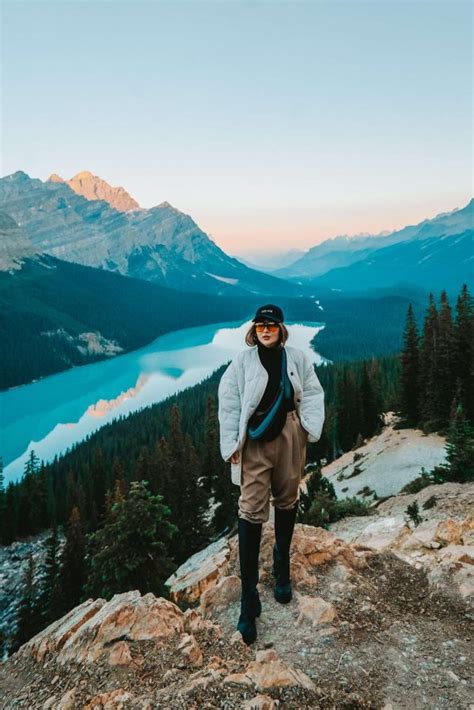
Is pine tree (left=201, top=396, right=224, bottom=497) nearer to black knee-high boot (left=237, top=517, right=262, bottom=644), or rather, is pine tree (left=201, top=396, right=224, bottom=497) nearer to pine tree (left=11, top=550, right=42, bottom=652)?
pine tree (left=11, top=550, right=42, bottom=652)

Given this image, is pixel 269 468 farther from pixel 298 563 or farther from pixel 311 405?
pixel 298 563

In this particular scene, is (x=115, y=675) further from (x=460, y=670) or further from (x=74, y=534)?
(x=74, y=534)

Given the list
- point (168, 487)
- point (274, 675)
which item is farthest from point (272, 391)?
point (168, 487)

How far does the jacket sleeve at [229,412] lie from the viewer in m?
3.92

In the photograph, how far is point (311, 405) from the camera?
4.13 m

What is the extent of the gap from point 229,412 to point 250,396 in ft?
0.90

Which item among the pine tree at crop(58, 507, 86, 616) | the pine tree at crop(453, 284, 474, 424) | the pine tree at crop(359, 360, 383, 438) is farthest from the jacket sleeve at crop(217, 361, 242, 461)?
the pine tree at crop(359, 360, 383, 438)

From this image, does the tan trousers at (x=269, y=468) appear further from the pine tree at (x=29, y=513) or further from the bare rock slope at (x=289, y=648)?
the pine tree at (x=29, y=513)

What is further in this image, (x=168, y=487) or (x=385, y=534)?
(x=168, y=487)

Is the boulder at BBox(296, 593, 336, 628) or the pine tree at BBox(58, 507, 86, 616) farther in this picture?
the pine tree at BBox(58, 507, 86, 616)

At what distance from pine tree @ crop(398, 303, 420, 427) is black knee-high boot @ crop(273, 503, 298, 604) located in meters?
29.7

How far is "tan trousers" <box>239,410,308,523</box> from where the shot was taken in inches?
156

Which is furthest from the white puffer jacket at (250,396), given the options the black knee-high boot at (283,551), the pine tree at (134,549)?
the pine tree at (134,549)

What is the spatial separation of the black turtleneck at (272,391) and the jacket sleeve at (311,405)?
17 cm
